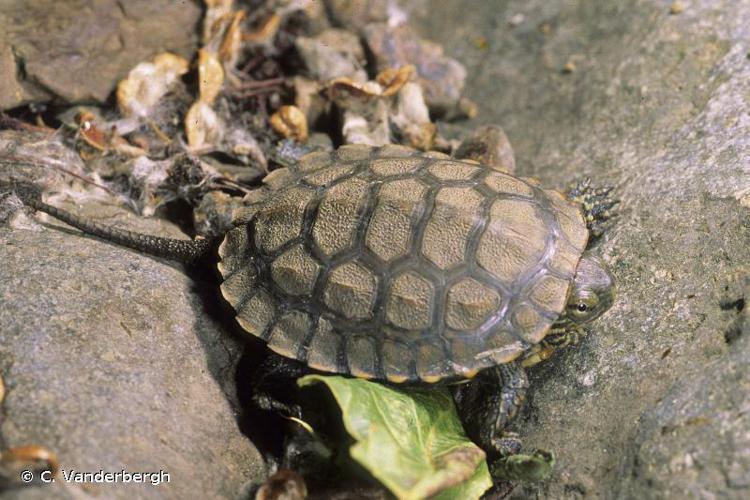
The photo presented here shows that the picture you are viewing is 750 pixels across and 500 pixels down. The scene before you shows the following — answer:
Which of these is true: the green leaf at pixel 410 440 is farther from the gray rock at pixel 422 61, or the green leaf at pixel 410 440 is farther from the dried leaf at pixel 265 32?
the dried leaf at pixel 265 32

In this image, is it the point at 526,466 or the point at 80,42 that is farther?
the point at 80,42

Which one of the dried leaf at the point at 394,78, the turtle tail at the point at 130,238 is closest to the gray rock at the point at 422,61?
the dried leaf at the point at 394,78

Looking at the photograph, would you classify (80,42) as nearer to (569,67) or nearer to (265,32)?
(265,32)

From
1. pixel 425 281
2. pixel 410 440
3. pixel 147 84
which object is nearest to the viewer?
pixel 410 440

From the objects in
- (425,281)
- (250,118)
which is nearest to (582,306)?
(425,281)

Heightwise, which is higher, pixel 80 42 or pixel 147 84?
pixel 80 42

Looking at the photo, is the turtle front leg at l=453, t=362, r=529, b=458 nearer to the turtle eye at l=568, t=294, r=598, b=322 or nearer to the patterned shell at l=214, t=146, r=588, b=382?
the patterned shell at l=214, t=146, r=588, b=382

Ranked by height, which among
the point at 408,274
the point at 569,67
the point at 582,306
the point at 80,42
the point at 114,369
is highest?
the point at 569,67
